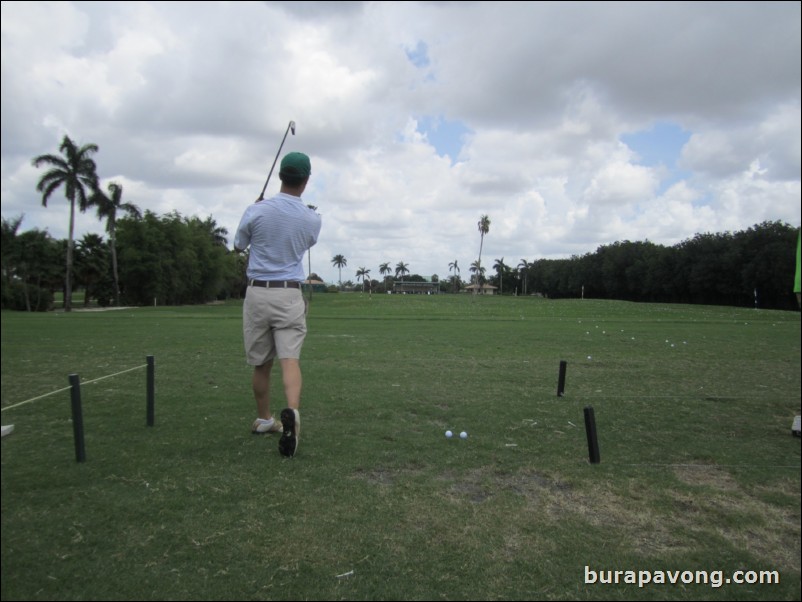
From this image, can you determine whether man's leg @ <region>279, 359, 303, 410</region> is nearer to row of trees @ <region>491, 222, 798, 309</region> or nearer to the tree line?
the tree line

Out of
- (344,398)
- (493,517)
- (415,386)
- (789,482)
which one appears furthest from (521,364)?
(493,517)

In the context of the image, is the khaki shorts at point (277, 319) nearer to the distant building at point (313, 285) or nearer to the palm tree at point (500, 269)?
the distant building at point (313, 285)

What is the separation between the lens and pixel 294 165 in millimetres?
4918

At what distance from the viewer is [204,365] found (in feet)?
34.1

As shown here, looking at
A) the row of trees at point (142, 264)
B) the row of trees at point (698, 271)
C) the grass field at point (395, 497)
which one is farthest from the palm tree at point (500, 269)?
the grass field at point (395, 497)

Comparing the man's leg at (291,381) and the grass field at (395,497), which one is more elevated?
the man's leg at (291,381)

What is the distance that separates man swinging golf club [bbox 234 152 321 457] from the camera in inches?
189

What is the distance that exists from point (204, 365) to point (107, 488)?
22.6 feet

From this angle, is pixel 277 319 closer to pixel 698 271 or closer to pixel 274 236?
pixel 274 236

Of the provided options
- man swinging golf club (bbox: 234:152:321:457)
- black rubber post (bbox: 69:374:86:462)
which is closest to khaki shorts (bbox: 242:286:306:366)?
man swinging golf club (bbox: 234:152:321:457)

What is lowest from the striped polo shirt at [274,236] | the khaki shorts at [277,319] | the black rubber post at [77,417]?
the black rubber post at [77,417]

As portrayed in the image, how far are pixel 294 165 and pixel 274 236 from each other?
658mm

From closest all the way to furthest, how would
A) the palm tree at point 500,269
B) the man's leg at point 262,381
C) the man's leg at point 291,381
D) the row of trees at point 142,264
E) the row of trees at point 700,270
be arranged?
the man's leg at point 291,381 → the man's leg at point 262,381 → the row of trees at point 142,264 → the row of trees at point 700,270 → the palm tree at point 500,269

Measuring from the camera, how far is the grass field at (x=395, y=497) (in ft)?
9.07
